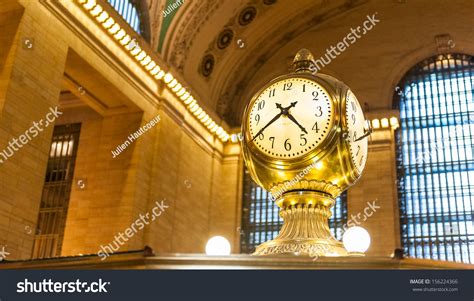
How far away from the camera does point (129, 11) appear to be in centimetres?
1451

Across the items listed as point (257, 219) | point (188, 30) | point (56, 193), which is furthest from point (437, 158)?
point (56, 193)

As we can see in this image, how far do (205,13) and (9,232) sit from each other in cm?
918

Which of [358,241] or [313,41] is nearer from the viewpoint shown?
[358,241]

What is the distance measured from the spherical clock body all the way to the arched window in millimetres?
15001

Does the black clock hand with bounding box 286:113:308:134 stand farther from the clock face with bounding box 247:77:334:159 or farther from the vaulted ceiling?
the vaulted ceiling

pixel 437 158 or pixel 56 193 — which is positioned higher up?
pixel 437 158

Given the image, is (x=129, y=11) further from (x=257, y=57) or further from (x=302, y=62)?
(x=302, y=62)

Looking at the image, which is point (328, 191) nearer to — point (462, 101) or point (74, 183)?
point (74, 183)

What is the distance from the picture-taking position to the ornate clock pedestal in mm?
1796

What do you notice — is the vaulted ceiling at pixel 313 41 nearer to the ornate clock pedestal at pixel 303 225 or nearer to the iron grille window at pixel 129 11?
the iron grille window at pixel 129 11

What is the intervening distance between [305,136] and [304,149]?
45 mm

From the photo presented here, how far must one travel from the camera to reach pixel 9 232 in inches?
375

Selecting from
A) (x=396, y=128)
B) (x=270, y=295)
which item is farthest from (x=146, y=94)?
(x=270, y=295)

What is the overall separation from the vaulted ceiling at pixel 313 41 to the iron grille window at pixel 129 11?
181cm
